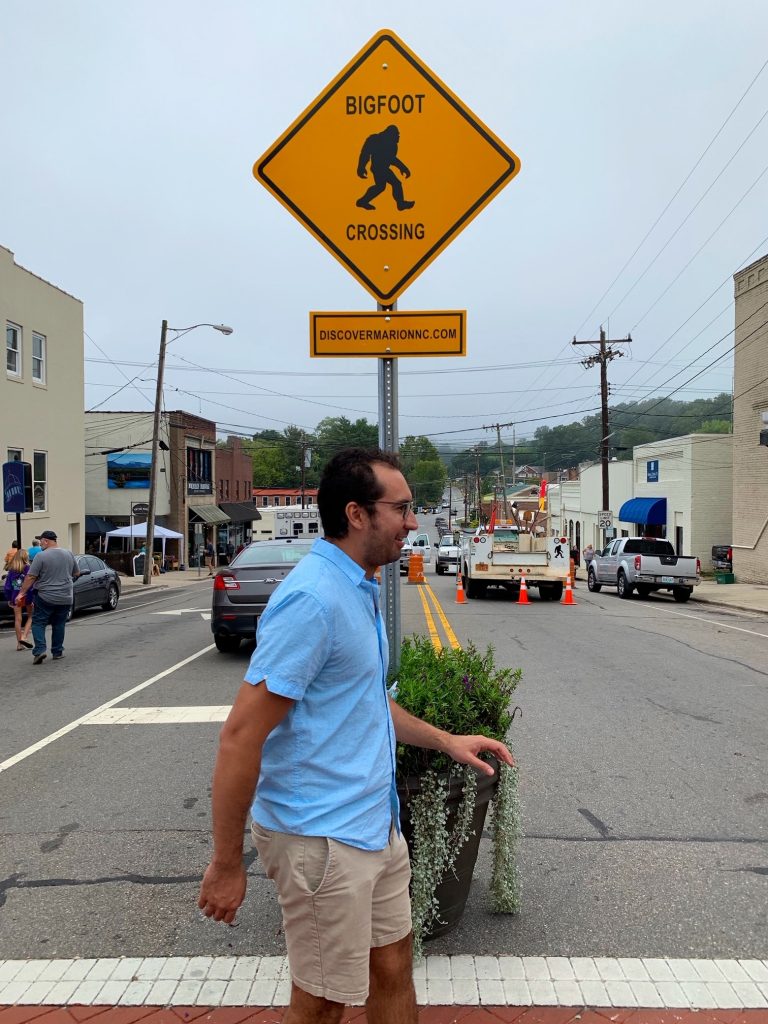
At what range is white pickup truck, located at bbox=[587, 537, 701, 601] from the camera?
22.9 meters

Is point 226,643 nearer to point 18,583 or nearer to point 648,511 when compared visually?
point 18,583

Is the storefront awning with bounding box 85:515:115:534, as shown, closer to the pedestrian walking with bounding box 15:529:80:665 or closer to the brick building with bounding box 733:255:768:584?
the brick building with bounding box 733:255:768:584

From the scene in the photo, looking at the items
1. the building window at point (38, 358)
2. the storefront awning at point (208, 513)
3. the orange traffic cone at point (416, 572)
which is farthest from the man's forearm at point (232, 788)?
the storefront awning at point (208, 513)

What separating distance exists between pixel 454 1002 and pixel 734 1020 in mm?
984

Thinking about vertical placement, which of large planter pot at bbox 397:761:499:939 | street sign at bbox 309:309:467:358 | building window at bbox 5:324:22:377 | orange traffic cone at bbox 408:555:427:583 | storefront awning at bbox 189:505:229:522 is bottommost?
orange traffic cone at bbox 408:555:427:583

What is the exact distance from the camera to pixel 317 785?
2.25m

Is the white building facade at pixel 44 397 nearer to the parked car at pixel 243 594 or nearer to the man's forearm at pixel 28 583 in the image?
the man's forearm at pixel 28 583

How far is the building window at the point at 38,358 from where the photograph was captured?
24453 mm

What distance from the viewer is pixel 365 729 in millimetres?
2342

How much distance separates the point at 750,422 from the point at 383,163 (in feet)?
85.1

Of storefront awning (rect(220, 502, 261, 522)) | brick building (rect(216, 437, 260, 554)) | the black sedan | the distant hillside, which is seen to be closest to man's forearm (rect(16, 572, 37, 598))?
the black sedan

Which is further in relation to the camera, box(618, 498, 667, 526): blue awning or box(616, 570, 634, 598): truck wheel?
box(618, 498, 667, 526): blue awning

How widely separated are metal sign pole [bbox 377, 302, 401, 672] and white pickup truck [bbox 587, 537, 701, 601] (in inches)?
809

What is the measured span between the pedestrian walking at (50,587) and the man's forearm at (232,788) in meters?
9.45
